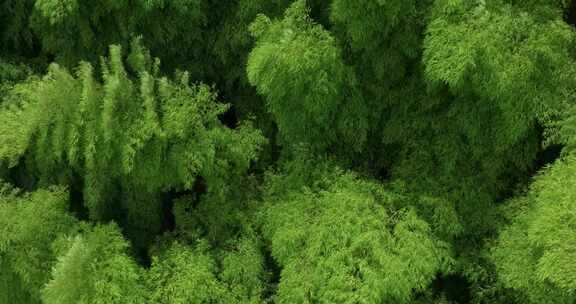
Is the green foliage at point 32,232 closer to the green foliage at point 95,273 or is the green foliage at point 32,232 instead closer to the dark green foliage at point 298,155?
the dark green foliage at point 298,155

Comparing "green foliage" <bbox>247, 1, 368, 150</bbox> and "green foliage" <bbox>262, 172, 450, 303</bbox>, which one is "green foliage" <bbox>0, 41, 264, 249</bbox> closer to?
"green foliage" <bbox>247, 1, 368, 150</bbox>

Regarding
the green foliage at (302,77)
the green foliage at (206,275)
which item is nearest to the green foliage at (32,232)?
the green foliage at (206,275)

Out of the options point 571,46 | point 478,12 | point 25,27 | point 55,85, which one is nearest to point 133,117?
point 55,85

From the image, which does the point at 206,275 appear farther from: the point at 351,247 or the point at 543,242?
the point at 543,242

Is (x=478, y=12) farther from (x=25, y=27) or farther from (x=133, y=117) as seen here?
(x=25, y=27)

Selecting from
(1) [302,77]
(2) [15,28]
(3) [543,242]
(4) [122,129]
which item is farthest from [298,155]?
(2) [15,28]

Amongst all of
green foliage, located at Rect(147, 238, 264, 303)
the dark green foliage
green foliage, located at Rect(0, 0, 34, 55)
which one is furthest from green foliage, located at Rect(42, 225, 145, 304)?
green foliage, located at Rect(0, 0, 34, 55)
